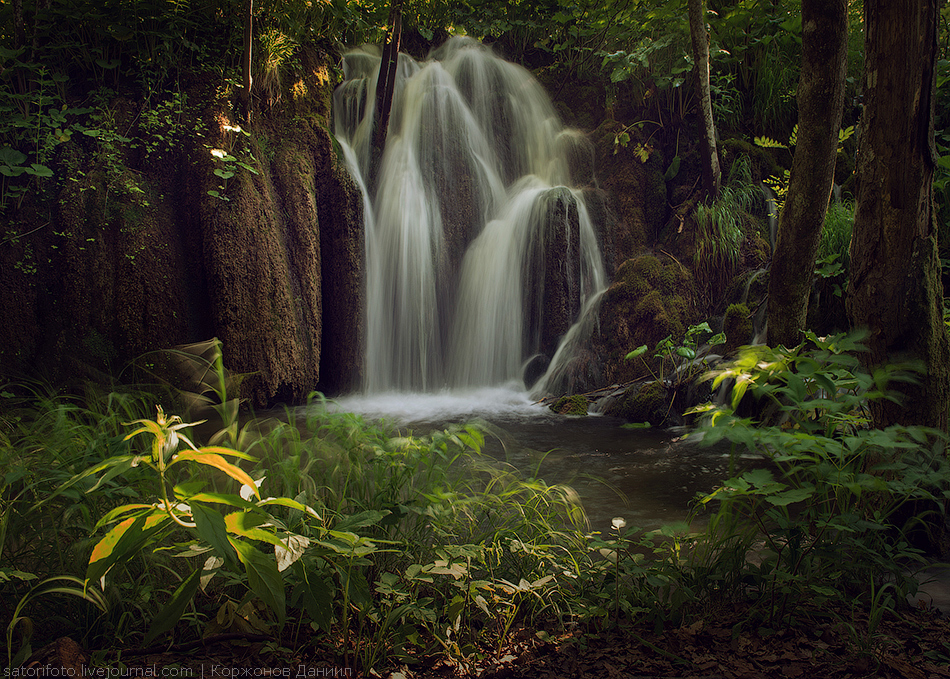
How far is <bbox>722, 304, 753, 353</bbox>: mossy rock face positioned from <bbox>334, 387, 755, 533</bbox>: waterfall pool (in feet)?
4.56

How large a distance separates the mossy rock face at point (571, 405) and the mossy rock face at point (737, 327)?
1.71 m

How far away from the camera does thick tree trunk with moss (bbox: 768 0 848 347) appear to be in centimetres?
297

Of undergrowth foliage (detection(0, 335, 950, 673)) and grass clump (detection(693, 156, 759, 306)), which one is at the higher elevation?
grass clump (detection(693, 156, 759, 306))

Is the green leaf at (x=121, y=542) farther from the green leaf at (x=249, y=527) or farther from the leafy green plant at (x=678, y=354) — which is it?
the leafy green plant at (x=678, y=354)

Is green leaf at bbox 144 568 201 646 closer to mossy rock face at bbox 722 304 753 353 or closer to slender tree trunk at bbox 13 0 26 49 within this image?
mossy rock face at bbox 722 304 753 353

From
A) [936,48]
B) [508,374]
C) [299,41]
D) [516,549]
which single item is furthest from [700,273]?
[516,549]

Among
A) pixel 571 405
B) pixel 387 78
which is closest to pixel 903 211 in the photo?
pixel 571 405

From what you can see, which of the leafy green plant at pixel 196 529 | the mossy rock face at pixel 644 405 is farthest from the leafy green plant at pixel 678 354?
the leafy green plant at pixel 196 529

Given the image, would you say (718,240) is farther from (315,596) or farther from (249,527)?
(249,527)

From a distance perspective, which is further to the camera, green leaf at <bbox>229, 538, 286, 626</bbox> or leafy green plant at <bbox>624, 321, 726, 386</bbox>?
leafy green plant at <bbox>624, 321, 726, 386</bbox>

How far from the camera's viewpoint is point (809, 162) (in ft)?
10.5

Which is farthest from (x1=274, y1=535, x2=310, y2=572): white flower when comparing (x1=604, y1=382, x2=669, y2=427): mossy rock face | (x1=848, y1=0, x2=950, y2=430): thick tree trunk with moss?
(x1=604, y1=382, x2=669, y2=427): mossy rock face

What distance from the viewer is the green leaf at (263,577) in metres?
1.17

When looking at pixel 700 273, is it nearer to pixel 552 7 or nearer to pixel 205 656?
pixel 552 7
